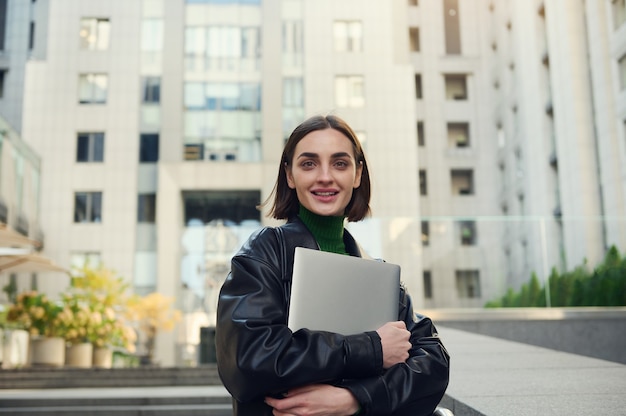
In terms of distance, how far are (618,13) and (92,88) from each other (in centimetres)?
2051

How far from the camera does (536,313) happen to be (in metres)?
12.2

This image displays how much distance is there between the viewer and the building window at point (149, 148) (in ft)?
97.0

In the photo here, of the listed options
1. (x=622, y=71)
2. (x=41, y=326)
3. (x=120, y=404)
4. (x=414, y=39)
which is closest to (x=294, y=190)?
(x=120, y=404)

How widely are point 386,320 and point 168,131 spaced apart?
1098 inches

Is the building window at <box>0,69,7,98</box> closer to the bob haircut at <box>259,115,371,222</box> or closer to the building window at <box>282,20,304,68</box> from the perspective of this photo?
the building window at <box>282,20,304,68</box>

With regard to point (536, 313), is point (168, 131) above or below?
above

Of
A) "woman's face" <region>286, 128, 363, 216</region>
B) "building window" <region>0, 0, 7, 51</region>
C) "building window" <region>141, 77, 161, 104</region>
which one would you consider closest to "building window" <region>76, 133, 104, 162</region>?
"building window" <region>141, 77, 161, 104</region>

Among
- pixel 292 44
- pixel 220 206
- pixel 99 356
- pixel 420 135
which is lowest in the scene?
pixel 99 356

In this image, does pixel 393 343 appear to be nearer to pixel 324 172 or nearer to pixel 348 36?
pixel 324 172

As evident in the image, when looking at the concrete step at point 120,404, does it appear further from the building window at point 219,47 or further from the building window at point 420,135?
the building window at point 420,135

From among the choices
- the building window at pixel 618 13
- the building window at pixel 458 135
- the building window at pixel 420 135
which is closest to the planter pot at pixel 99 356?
the building window at pixel 618 13

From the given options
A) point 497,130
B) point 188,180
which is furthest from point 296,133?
point 497,130

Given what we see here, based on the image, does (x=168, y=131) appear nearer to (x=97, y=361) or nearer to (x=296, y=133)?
Result: (x=97, y=361)

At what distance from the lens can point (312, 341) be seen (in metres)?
1.93
